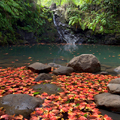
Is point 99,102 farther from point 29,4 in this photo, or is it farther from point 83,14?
point 83,14

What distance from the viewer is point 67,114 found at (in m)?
1.76

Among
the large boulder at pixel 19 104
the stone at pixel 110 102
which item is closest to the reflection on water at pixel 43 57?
the large boulder at pixel 19 104

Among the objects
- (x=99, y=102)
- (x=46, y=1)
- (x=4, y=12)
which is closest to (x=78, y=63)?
(x=99, y=102)

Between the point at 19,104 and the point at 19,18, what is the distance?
14.8m

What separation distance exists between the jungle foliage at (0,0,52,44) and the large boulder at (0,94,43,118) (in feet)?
36.8

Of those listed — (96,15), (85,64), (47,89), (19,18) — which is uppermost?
(96,15)

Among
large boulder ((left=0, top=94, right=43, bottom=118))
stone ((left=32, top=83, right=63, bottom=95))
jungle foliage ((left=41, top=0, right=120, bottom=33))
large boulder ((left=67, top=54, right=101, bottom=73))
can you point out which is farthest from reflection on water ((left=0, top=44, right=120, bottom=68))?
jungle foliage ((left=41, top=0, right=120, bottom=33))

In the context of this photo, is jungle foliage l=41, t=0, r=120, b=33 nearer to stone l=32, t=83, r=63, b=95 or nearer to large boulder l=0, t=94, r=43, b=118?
stone l=32, t=83, r=63, b=95

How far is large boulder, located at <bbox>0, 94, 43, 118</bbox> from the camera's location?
5.58 feet

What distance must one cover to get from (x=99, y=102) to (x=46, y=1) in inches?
1049

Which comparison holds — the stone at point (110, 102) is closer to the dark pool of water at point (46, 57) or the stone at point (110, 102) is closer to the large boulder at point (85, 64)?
the dark pool of water at point (46, 57)

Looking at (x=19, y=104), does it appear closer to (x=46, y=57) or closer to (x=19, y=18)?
(x=46, y=57)

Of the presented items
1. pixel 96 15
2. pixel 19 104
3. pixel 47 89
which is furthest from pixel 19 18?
pixel 19 104

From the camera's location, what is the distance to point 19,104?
1826 mm
